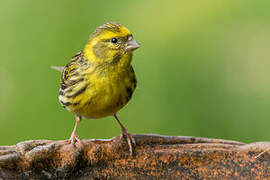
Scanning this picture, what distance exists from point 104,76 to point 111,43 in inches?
8.0

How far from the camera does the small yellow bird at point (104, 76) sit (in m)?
3.33

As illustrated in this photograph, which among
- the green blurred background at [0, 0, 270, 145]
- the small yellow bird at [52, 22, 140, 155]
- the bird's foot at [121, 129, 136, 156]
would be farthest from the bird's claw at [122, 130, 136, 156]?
the green blurred background at [0, 0, 270, 145]

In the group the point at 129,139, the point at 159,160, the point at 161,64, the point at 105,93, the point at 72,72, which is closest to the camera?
the point at 159,160

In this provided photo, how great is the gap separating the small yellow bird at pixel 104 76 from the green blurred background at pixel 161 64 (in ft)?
3.06

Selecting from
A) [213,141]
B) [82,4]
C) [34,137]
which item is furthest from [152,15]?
[213,141]

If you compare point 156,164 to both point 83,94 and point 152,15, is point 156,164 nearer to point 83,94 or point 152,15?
point 83,94

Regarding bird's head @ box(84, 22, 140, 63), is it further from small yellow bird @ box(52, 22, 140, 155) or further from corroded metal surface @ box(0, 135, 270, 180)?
corroded metal surface @ box(0, 135, 270, 180)

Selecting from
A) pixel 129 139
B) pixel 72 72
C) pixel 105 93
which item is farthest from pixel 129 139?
pixel 72 72

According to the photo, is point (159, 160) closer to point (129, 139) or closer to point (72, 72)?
point (129, 139)

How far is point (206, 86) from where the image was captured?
15.5 ft

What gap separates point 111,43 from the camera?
3.36m

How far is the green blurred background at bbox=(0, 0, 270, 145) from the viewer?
4.47 meters

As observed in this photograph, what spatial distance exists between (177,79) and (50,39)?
1.13 metres

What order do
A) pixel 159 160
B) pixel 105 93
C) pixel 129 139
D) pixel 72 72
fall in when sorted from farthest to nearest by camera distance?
pixel 72 72
pixel 105 93
pixel 129 139
pixel 159 160
